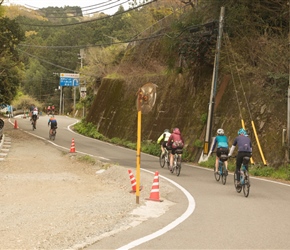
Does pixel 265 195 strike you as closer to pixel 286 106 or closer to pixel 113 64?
pixel 286 106

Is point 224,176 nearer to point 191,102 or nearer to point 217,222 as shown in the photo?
point 217,222

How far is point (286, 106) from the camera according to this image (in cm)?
2144

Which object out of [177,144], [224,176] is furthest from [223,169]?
[177,144]

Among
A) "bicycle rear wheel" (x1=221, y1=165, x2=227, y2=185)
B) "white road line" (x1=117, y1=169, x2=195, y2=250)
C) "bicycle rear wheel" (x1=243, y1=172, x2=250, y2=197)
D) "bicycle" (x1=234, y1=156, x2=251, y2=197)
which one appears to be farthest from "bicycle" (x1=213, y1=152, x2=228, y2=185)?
"white road line" (x1=117, y1=169, x2=195, y2=250)

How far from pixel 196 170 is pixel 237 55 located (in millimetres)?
8125

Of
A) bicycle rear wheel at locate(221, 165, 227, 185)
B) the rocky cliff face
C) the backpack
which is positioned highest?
the rocky cliff face

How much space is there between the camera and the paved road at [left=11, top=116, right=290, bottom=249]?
25.3 feet

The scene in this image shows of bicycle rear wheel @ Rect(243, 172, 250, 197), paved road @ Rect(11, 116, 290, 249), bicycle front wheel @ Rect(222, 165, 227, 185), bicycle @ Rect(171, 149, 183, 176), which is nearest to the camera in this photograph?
paved road @ Rect(11, 116, 290, 249)

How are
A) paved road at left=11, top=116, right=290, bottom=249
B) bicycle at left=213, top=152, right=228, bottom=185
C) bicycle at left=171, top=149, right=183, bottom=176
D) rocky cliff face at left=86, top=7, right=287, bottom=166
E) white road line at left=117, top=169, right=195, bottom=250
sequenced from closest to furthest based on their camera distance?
white road line at left=117, top=169, right=195, bottom=250, paved road at left=11, top=116, right=290, bottom=249, bicycle at left=213, top=152, right=228, bottom=185, bicycle at left=171, top=149, right=183, bottom=176, rocky cliff face at left=86, top=7, right=287, bottom=166

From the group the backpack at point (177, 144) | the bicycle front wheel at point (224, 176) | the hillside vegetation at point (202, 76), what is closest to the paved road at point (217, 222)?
the bicycle front wheel at point (224, 176)

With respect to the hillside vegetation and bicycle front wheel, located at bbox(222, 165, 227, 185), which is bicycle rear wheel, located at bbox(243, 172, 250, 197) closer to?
bicycle front wheel, located at bbox(222, 165, 227, 185)

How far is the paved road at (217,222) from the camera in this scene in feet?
25.3

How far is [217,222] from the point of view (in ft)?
31.6

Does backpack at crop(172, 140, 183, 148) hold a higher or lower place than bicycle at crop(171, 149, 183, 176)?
higher
